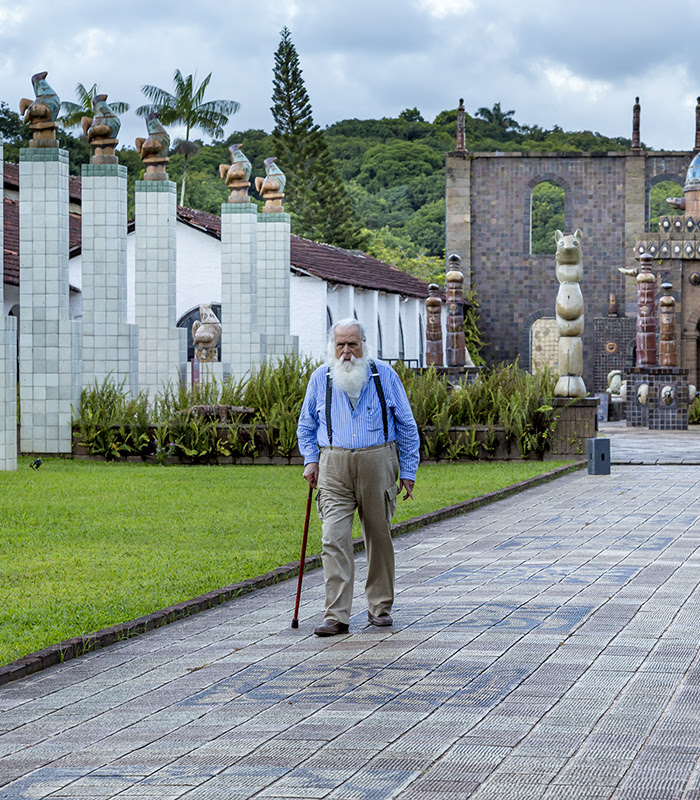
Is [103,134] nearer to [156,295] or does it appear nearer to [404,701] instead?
[156,295]

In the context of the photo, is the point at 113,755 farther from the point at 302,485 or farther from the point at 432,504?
the point at 302,485

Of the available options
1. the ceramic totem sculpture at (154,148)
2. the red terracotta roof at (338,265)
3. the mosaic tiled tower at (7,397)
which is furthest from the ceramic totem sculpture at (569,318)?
the red terracotta roof at (338,265)

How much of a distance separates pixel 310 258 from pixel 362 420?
28914 millimetres

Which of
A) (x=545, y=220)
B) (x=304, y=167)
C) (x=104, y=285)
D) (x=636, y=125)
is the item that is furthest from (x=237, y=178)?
(x=545, y=220)

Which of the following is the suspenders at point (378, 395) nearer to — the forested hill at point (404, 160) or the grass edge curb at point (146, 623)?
the grass edge curb at point (146, 623)

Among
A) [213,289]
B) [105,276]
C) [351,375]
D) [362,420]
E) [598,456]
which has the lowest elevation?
[598,456]

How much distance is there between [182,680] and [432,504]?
6932mm

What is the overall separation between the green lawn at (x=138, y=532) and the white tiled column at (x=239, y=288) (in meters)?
6.72

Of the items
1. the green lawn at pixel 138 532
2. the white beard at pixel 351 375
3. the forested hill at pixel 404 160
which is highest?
the forested hill at pixel 404 160

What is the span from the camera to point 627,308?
41812mm

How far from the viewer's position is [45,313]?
18.6m

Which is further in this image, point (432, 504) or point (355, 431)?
point (432, 504)

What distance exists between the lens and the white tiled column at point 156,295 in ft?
68.2

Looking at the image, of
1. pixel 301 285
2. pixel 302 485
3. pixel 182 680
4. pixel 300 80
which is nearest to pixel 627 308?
pixel 301 285
